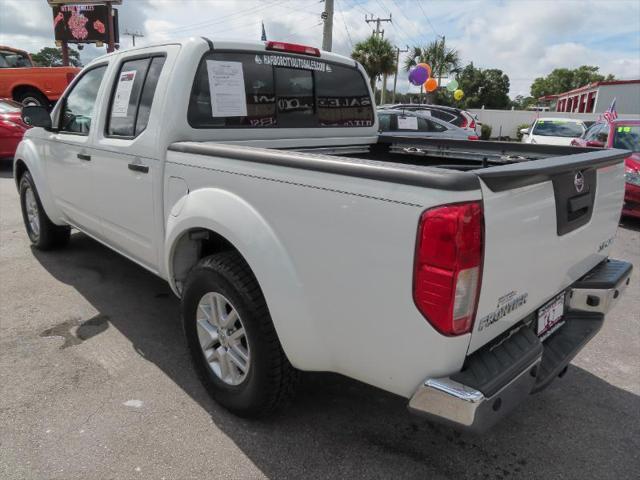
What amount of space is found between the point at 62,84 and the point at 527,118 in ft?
106

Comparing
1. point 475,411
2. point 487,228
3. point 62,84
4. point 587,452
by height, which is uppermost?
point 62,84

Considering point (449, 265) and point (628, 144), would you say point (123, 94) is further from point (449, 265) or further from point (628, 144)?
point (628, 144)

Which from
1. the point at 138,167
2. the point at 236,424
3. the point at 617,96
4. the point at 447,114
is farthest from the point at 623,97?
the point at 236,424

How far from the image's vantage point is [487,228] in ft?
5.39

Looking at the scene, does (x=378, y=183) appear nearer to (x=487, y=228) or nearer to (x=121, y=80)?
(x=487, y=228)

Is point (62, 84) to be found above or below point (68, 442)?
above

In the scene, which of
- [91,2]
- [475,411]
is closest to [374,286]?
[475,411]

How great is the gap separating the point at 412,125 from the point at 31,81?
1165 centimetres

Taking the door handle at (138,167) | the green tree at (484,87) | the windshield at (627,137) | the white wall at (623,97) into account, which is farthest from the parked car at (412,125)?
the green tree at (484,87)

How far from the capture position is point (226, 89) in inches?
117

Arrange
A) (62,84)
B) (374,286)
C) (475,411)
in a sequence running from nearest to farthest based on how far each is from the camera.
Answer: (475,411), (374,286), (62,84)

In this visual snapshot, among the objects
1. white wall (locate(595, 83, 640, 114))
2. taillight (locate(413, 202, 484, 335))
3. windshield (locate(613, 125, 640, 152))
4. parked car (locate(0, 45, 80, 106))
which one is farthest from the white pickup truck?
white wall (locate(595, 83, 640, 114))

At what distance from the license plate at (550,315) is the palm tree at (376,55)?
35459 mm

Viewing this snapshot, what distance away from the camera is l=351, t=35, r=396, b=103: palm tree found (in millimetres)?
35906
